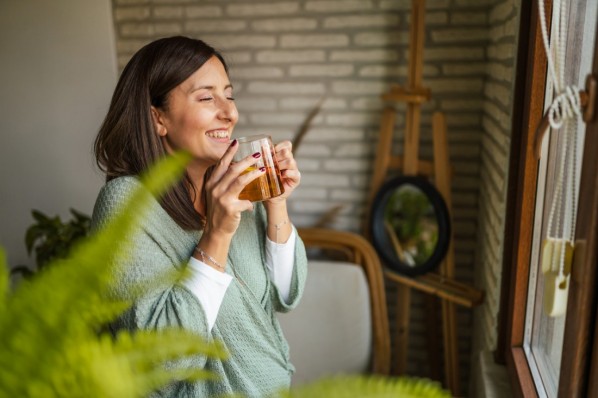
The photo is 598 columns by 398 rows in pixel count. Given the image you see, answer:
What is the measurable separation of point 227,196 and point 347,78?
4.53ft

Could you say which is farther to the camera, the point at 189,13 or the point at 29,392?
the point at 189,13

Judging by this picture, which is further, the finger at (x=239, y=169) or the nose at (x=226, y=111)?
the nose at (x=226, y=111)

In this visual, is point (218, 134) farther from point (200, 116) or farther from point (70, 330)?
point (70, 330)

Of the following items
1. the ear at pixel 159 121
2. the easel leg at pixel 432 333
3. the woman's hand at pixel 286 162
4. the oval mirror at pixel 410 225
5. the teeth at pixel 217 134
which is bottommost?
the easel leg at pixel 432 333

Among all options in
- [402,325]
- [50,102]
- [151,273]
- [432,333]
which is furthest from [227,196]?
[50,102]

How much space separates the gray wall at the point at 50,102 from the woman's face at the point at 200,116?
4.75ft

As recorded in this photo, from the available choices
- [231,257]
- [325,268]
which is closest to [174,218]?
[231,257]

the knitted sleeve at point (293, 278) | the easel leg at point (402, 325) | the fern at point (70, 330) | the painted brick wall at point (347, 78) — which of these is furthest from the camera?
the easel leg at point (402, 325)

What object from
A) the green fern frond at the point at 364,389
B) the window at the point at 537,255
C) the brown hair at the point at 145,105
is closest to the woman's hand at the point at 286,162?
the brown hair at the point at 145,105

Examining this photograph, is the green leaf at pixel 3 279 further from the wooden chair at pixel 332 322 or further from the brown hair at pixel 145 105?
the wooden chair at pixel 332 322

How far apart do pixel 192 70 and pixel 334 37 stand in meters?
1.14

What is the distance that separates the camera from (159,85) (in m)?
1.25

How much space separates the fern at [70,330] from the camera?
37 centimetres

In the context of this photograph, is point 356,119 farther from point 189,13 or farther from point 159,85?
point 159,85
